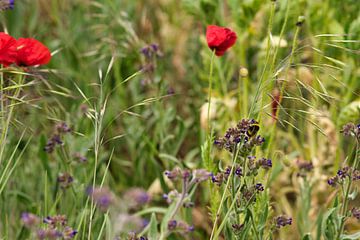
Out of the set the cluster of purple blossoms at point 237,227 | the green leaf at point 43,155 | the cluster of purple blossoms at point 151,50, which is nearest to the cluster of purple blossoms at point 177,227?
the cluster of purple blossoms at point 237,227

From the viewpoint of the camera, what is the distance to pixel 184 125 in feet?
7.26

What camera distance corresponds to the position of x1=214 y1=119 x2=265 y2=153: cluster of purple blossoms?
1383 mm

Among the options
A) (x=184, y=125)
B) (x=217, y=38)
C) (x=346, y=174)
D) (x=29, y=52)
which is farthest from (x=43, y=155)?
(x=346, y=174)

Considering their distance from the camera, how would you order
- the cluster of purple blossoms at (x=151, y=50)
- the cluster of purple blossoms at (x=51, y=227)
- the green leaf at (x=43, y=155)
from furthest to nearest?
the cluster of purple blossoms at (x=151, y=50)
the green leaf at (x=43, y=155)
the cluster of purple blossoms at (x=51, y=227)

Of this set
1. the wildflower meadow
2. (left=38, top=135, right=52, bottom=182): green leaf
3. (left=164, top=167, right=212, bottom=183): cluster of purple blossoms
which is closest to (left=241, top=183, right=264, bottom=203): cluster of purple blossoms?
the wildflower meadow

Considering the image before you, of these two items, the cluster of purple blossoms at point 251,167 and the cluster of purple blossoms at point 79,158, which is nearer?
the cluster of purple blossoms at point 251,167

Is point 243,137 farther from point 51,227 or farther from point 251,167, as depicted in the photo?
point 51,227

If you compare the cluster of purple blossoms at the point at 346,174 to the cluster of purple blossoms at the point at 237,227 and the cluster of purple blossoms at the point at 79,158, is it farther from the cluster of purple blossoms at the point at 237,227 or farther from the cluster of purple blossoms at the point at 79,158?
the cluster of purple blossoms at the point at 79,158

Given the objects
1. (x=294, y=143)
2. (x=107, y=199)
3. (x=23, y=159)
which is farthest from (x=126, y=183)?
(x=107, y=199)

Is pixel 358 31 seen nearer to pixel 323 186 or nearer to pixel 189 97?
pixel 323 186

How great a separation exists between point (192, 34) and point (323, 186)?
0.99m

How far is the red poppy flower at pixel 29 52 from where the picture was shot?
1549 mm

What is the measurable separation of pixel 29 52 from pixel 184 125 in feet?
2.46

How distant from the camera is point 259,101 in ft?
4.99
